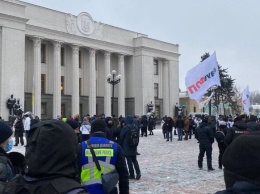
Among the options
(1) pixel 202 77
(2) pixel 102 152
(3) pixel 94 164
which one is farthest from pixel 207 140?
(3) pixel 94 164

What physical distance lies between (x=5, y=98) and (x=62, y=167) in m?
35.7

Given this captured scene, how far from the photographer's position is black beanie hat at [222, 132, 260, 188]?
1.71 m

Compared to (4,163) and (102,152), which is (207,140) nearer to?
(102,152)

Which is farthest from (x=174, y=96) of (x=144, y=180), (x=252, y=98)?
(x=252, y=98)

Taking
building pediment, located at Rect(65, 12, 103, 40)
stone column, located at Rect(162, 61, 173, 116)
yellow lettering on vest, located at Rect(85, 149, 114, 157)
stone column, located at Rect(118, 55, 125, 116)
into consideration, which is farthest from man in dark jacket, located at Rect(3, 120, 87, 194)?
stone column, located at Rect(162, 61, 173, 116)

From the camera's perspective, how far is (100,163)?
4469 mm

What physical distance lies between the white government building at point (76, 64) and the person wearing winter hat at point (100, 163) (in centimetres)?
3263

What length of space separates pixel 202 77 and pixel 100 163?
1250 cm

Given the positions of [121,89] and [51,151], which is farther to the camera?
[121,89]

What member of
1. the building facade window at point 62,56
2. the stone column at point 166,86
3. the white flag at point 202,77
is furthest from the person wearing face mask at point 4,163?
the stone column at point 166,86

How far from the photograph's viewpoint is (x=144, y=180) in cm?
975

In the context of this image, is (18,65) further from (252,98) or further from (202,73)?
(252,98)

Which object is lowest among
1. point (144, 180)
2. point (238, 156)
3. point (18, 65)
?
point (144, 180)

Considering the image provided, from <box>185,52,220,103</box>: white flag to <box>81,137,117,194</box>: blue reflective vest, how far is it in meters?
11.8
